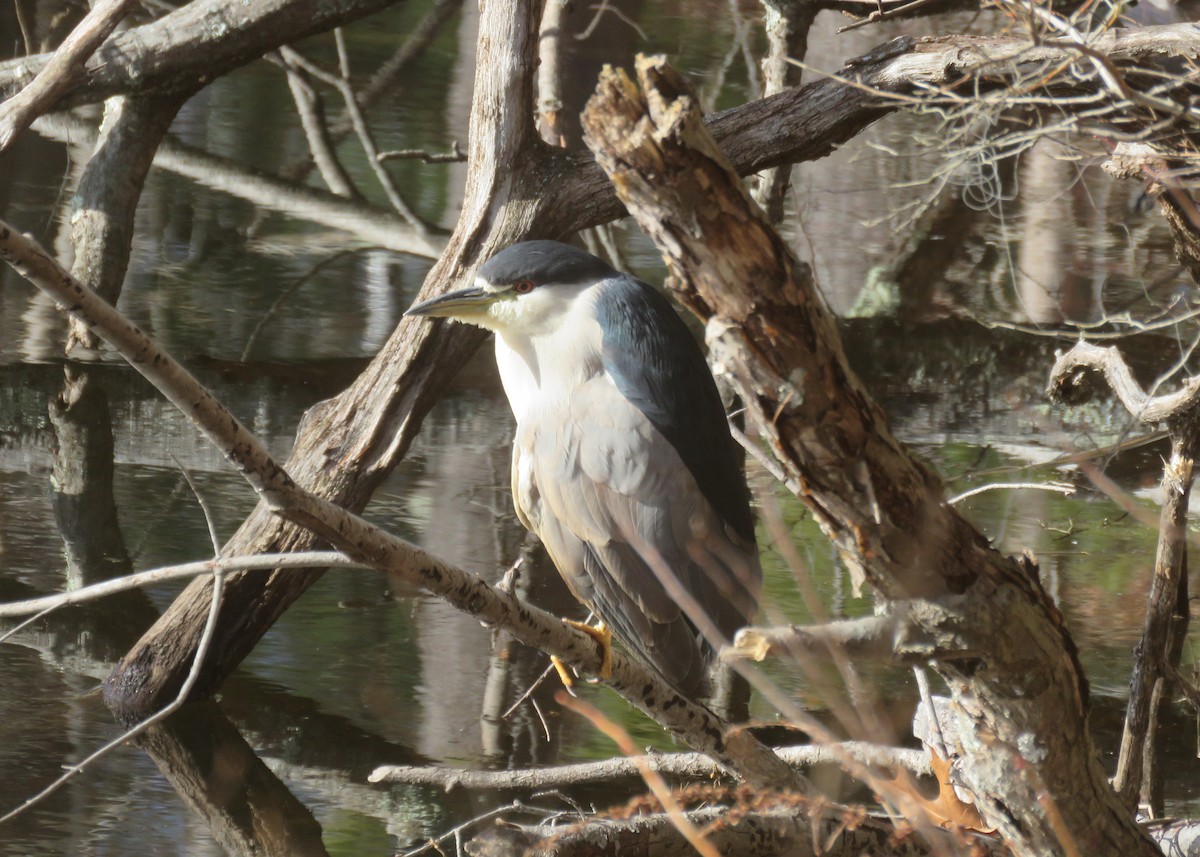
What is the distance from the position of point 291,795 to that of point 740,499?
1.42 meters

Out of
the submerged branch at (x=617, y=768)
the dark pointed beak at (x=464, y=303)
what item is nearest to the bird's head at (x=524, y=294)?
the dark pointed beak at (x=464, y=303)

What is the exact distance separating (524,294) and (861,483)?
1.07 m

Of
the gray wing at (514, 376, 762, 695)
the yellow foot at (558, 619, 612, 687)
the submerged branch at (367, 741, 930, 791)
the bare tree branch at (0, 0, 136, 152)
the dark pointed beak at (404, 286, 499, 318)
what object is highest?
the bare tree branch at (0, 0, 136, 152)

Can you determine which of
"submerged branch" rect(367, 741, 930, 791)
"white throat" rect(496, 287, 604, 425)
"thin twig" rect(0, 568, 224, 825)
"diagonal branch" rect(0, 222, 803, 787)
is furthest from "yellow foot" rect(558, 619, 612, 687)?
"thin twig" rect(0, 568, 224, 825)

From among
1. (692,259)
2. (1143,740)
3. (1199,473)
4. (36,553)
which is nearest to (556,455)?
(692,259)

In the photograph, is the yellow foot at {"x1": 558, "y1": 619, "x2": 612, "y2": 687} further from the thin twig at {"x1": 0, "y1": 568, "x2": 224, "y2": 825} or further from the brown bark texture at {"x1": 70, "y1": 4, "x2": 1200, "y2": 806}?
the brown bark texture at {"x1": 70, "y1": 4, "x2": 1200, "y2": 806}

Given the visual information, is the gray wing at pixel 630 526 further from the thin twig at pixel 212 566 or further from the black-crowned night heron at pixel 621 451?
the thin twig at pixel 212 566

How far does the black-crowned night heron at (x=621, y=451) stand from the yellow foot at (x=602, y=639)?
1.1 inches

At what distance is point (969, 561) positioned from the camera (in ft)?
3.80

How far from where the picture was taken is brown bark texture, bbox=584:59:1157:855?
0.96 meters

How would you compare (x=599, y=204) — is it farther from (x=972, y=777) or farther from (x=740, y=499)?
(x=972, y=777)

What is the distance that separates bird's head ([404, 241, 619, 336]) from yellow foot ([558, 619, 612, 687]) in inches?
18.8

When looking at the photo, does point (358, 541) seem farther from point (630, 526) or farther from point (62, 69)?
point (62, 69)

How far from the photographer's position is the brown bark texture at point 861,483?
3.15 feet
